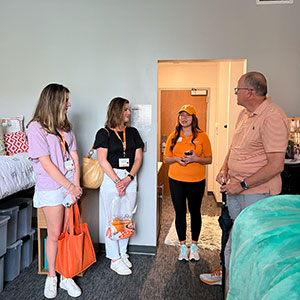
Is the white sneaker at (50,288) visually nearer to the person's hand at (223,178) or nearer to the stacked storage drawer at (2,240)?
the stacked storage drawer at (2,240)

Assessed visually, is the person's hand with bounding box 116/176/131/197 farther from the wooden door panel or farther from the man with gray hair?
the wooden door panel

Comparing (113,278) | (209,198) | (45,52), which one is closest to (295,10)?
(45,52)

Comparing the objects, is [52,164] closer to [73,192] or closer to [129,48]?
[73,192]

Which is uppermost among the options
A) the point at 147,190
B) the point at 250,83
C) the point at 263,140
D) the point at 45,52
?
the point at 45,52

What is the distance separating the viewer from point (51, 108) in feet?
7.30

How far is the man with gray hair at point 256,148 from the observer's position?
1.88 metres

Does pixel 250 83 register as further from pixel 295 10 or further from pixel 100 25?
pixel 100 25

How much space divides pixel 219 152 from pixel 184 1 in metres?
2.71

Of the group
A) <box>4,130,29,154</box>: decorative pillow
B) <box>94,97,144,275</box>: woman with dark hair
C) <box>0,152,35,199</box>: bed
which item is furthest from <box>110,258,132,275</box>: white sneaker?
<box>4,130,29,154</box>: decorative pillow

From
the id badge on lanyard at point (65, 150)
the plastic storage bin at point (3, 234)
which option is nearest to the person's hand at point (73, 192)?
the id badge on lanyard at point (65, 150)

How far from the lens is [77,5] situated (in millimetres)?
2910

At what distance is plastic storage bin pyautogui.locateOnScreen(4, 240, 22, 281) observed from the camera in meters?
2.57

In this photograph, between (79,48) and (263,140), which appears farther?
(79,48)

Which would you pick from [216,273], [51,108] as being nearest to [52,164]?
[51,108]
